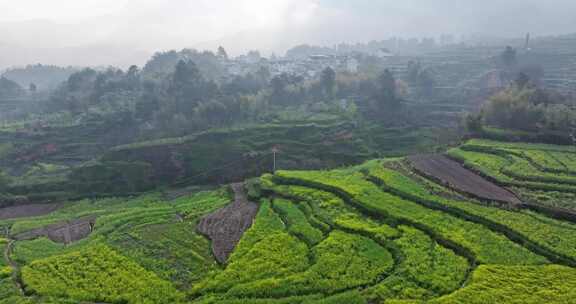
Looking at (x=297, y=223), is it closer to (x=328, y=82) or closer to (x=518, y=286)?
(x=518, y=286)

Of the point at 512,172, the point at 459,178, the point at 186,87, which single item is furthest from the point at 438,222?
the point at 186,87

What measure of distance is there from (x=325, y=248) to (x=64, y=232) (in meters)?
22.1

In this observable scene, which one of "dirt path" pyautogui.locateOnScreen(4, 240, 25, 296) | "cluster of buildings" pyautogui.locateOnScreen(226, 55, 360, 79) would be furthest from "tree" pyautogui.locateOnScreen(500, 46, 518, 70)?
"dirt path" pyautogui.locateOnScreen(4, 240, 25, 296)

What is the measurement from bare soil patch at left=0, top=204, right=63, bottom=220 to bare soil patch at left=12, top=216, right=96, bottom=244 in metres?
10.8

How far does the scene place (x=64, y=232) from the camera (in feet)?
111

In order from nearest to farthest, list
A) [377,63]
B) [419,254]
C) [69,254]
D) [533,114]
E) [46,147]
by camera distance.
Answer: [419,254] < [69,254] < [533,114] < [46,147] < [377,63]

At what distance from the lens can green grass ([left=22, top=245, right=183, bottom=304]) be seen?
73.3 feet

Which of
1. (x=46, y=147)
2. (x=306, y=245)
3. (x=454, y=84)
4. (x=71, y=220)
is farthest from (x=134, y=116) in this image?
(x=454, y=84)

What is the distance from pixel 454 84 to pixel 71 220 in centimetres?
10065

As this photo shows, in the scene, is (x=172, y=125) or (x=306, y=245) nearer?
(x=306, y=245)

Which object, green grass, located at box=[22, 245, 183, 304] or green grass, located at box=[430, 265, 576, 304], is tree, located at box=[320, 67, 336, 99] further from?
green grass, located at box=[430, 265, 576, 304]

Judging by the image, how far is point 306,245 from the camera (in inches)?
1069

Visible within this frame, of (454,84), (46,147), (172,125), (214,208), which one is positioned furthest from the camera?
(454,84)

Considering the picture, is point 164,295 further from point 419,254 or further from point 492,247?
point 492,247
